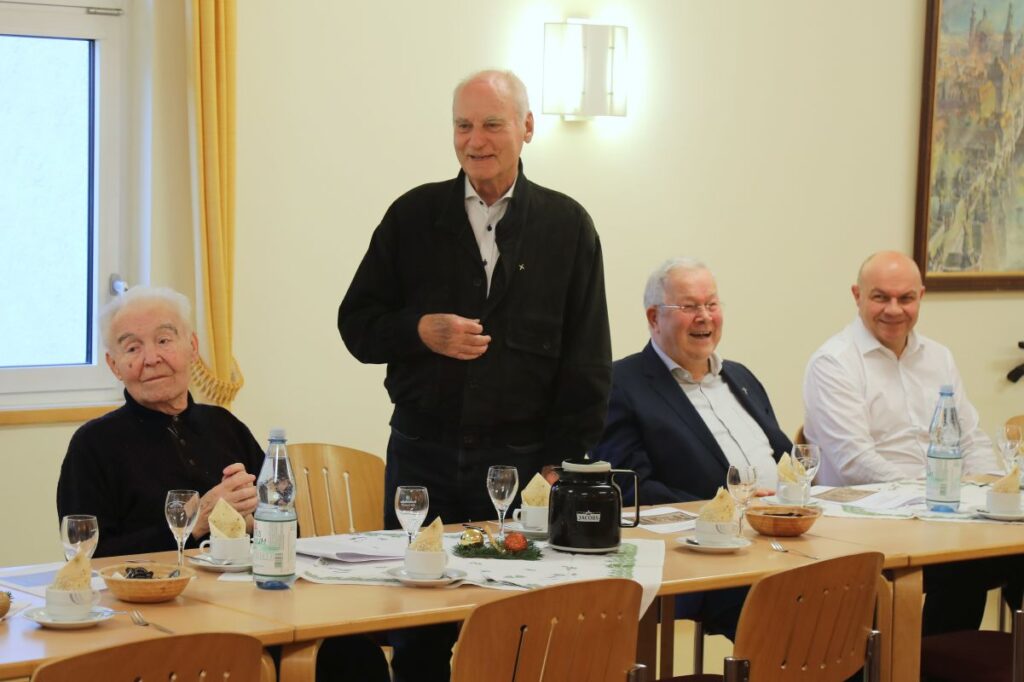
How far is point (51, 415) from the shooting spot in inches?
173

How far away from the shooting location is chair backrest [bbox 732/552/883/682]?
2.56 metres

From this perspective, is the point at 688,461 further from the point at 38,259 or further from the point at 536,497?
the point at 38,259

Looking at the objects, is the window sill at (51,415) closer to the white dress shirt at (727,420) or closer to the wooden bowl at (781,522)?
the white dress shirt at (727,420)

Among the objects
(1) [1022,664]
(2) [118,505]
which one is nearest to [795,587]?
(1) [1022,664]

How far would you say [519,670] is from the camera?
2.23 meters

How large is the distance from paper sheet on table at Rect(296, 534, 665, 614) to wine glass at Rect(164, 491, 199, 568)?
9.0 inches

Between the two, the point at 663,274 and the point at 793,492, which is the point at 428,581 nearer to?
the point at 793,492

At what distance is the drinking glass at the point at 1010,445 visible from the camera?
3738mm

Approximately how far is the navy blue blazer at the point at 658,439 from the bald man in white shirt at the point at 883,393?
663mm

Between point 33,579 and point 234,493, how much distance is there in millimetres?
481

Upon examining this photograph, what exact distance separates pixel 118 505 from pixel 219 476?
0.27 metres

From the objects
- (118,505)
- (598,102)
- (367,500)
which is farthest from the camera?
(598,102)

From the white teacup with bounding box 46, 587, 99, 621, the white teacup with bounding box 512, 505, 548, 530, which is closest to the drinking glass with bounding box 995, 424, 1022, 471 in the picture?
the white teacup with bounding box 512, 505, 548, 530

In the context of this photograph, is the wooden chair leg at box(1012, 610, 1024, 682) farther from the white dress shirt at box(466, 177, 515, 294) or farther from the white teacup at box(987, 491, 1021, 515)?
the white dress shirt at box(466, 177, 515, 294)
